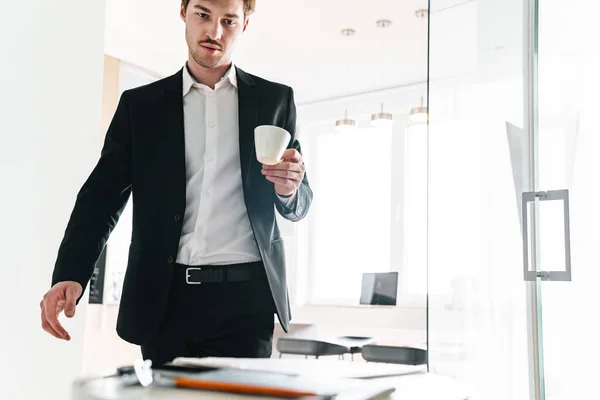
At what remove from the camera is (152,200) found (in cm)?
121

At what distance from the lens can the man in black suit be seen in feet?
3.91

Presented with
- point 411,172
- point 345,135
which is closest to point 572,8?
point 411,172

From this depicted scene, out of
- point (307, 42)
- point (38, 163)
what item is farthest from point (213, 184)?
point (307, 42)

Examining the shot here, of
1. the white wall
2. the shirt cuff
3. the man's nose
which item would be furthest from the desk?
the white wall

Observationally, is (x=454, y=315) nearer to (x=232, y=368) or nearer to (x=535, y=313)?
(x=535, y=313)

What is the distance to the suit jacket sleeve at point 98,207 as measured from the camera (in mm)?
1113

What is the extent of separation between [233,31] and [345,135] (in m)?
4.79

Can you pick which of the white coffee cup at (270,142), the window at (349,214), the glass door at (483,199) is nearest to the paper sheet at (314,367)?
the white coffee cup at (270,142)

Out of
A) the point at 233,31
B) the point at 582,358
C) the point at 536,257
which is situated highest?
the point at 233,31

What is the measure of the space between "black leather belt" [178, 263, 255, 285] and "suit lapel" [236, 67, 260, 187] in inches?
6.3

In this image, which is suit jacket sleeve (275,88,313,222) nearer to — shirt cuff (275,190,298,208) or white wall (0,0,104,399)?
shirt cuff (275,190,298,208)

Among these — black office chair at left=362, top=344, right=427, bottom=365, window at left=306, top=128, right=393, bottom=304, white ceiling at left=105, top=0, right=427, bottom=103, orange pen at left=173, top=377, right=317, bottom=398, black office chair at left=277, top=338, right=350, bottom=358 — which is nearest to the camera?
orange pen at left=173, top=377, right=317, bottom=398

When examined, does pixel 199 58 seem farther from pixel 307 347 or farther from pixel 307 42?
pixel 307 42

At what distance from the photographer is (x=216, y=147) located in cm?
128
